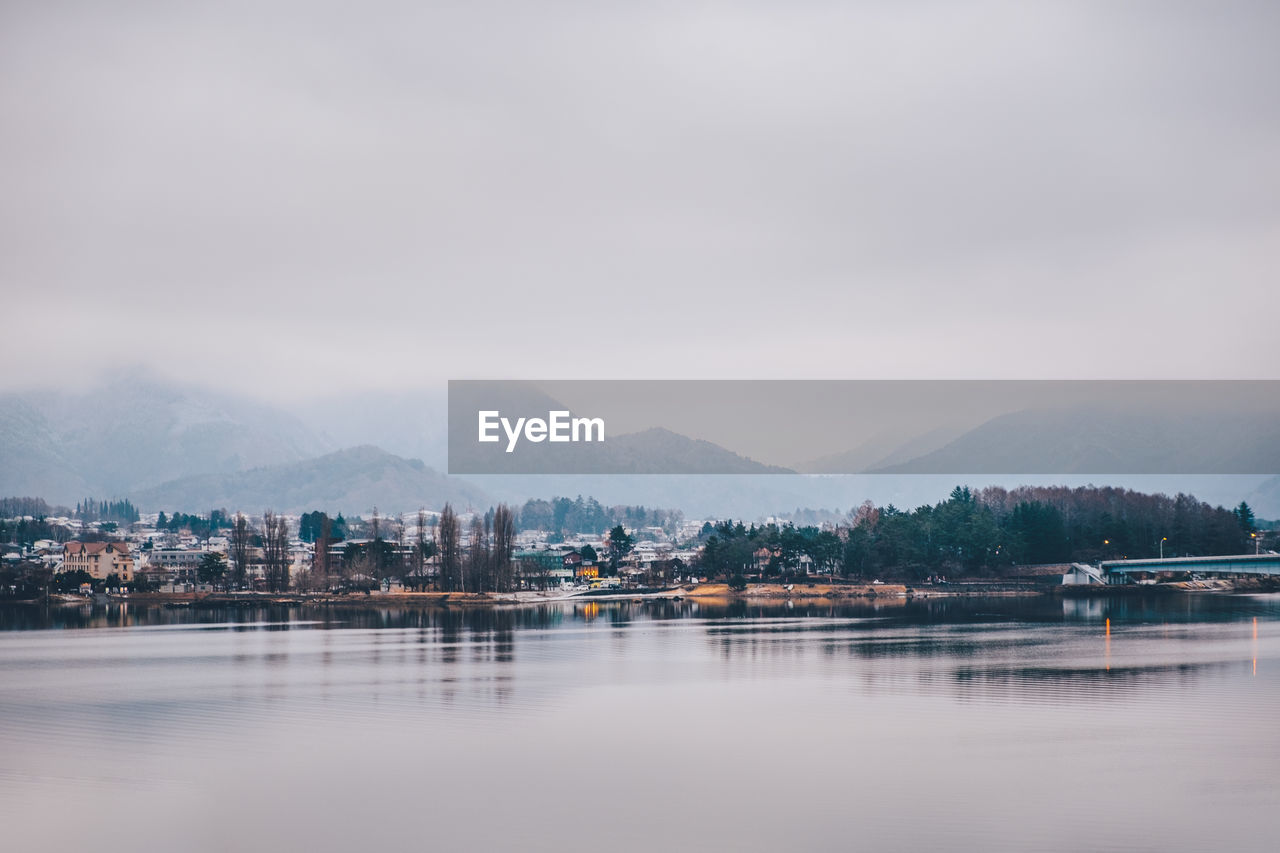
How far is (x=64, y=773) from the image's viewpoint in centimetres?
1881

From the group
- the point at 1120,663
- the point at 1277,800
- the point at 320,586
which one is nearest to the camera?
the point at 1277,800

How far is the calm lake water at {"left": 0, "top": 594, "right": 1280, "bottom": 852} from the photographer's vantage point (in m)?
15.2

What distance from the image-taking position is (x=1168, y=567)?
3135 inches

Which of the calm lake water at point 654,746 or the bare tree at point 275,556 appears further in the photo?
the bare tree at point 275,556

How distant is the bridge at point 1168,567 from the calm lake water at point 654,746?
36919 millimetres

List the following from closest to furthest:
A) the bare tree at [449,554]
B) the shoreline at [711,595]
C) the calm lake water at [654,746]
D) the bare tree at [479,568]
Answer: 1. the calm lake water at [654,746]
2. the bare tree at [449,554]
3. the bare tree at [479,568]
4. the shoreline at [711,595]

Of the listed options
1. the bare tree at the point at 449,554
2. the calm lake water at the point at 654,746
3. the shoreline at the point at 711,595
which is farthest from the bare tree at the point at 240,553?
the calm lake water at the point at 654,746

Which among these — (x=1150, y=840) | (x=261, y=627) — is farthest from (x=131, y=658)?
(x=1150, y=840)

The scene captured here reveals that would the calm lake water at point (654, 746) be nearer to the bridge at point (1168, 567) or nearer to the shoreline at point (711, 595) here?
the shoreline at point (711, 595)

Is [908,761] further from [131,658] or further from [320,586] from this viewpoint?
[320,586]

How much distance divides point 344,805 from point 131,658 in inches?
965

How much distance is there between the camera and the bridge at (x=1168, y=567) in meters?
73.3

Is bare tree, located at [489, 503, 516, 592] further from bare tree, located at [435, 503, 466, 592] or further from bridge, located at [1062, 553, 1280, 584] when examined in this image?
bridge, located at [1062, 553, 1280, 584]

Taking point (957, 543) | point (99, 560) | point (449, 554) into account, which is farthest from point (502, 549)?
point (99, 560)
